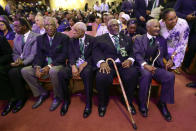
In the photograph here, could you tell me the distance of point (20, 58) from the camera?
2.38 m

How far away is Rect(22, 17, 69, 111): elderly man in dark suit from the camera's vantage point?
2116 millimetres

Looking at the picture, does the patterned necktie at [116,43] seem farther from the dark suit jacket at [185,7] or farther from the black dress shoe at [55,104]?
the dark suit jacket at [185,7]

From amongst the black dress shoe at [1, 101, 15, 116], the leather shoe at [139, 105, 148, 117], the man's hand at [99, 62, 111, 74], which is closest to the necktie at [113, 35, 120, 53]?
the man's hand at [99, 62, 111, 74]

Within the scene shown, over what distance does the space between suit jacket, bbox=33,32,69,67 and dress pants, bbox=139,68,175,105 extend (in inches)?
53.5

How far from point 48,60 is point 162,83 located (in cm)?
192

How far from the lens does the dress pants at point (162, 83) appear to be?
1.83 m

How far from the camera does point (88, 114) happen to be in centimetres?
199

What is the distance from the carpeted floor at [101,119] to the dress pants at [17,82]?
0.23m

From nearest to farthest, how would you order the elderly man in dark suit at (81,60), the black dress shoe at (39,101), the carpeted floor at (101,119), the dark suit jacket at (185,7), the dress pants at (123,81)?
the carpeted floor at (101,119) → the dress pants at (123,81) → the elderly man in dark suit at (81,60) → the black dress shoe at (39,101) → the dark suit jacket at (185,7)

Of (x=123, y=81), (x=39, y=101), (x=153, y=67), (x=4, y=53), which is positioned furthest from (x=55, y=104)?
(x=153, y=67)

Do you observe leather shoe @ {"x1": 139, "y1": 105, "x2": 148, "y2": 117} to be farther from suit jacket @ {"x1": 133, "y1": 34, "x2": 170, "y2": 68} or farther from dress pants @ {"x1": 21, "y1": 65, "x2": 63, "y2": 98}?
dress pants @ {"x1": 21, "y1": 65, "x2": 63, "y2": 98}

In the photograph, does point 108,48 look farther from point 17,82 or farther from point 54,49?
point 17,82

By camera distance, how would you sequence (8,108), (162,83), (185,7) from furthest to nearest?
1. (185,7)
2. (8,108)
3. (162,83)

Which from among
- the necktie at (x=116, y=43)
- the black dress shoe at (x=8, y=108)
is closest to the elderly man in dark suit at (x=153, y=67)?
the necktie at (x=116, y=43)
